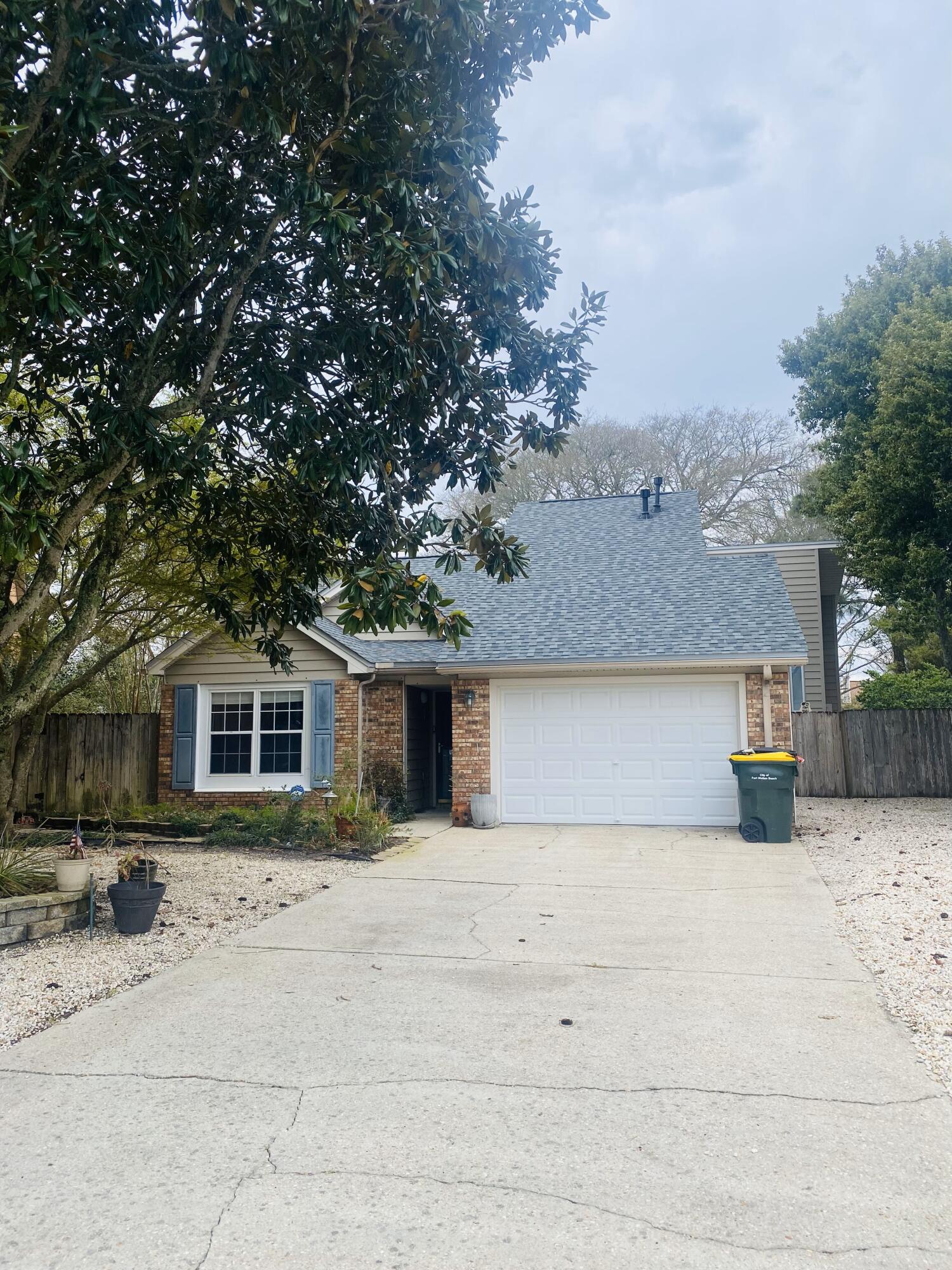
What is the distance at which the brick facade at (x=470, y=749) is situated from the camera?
14031mm

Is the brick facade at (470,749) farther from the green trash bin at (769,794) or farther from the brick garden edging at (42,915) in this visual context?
the brick garden edging at (42,915)

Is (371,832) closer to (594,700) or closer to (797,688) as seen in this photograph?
(594,700)

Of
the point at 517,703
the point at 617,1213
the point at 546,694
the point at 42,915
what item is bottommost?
the point at 617,1213

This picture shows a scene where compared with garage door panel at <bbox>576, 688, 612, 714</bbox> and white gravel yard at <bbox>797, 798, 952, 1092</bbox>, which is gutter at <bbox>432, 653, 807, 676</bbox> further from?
white gravel yard at <bbox>797, 798, 952, 1092</bbox>

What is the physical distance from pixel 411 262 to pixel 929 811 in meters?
13.1

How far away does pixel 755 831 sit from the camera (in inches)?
473

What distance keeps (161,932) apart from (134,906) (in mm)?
380

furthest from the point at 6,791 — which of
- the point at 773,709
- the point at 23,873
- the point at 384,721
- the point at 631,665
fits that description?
the point at 773,709

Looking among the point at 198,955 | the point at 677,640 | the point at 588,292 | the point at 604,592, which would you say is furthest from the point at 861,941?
the point at 604,592

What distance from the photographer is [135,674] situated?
21297 millimetres

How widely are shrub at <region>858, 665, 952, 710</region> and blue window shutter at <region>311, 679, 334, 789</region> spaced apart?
11.0 m

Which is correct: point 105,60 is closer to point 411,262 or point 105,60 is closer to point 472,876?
point 411,262

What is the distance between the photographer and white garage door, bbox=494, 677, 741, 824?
13.5 metres

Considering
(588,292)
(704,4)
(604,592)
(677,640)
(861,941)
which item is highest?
(704,4)
